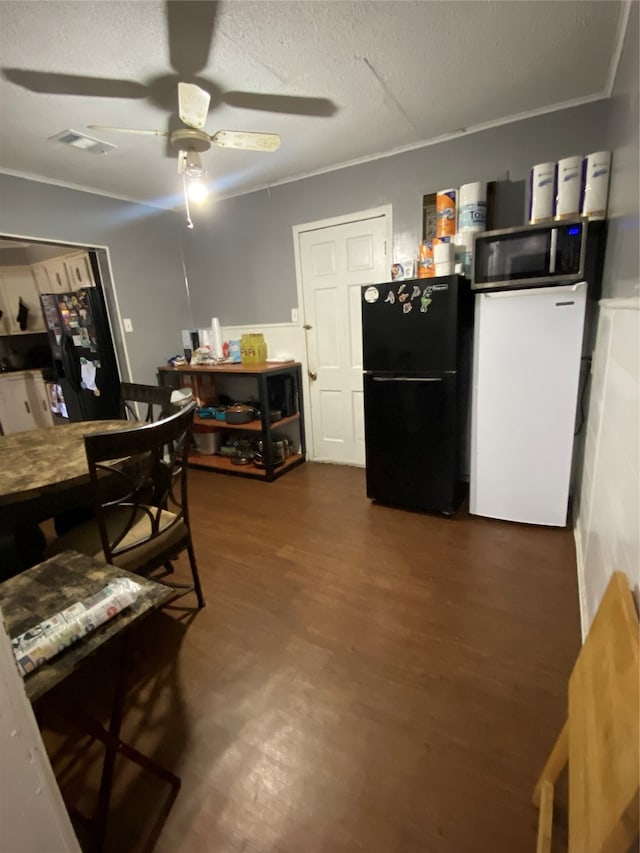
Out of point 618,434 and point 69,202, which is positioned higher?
point 69,202

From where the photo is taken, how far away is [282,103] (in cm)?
201

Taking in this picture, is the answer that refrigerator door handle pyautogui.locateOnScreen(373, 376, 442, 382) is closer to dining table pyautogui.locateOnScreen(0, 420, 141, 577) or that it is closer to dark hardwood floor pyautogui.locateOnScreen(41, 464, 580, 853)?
dark hardwood floor pyautogui.locateOnScreen(41, 464, 580, 853)

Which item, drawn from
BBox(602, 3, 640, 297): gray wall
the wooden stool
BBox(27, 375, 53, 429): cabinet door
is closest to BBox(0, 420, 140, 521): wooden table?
the wooden stool

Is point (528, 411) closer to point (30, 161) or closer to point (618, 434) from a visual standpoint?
point (618, 434)

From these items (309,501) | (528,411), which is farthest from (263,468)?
(528,411)

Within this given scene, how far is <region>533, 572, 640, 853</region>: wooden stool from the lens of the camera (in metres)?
0.58

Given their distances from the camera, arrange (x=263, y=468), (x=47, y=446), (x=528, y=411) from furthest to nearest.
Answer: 1. (x=263, y=468)
2. (x=528, y=411)
3. (x=47, y=446)

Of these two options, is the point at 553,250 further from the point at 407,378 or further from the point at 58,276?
the point at 58,276

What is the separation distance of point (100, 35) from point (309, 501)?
8.59 ft

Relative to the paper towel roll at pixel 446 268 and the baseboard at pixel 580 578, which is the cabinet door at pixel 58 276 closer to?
the paper towel roll at pixel 446 268

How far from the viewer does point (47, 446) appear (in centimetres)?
174

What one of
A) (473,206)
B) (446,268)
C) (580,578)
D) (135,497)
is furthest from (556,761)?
(473,206)

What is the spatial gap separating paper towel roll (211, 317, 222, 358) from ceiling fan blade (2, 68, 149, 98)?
192 cm

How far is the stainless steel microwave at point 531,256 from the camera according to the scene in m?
1.90
